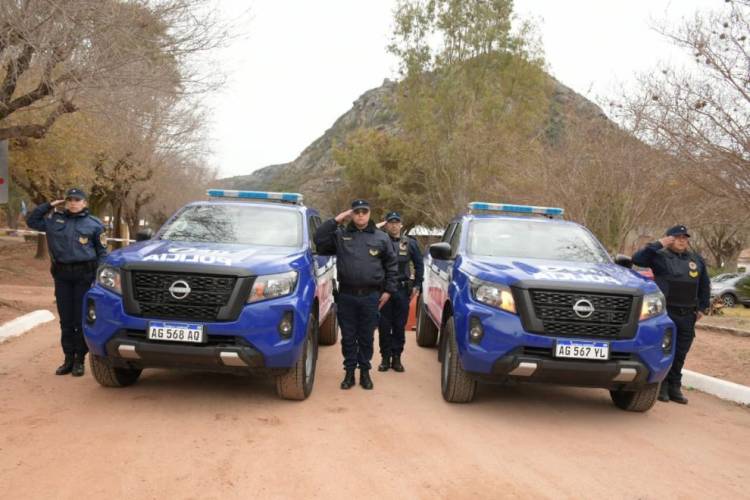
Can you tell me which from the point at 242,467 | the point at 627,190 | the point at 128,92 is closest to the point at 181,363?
the point at 242,467

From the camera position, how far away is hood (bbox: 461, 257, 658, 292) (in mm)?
5766

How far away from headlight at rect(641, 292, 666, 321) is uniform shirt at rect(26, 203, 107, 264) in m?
5.04

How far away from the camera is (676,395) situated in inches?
281

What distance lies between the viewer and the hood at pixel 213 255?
5617mm

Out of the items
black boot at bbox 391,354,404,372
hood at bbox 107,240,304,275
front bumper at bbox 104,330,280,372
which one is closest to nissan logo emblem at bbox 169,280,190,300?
hood at bbox 107,240,304,275

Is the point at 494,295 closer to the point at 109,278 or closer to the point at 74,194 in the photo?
the point at 109,278

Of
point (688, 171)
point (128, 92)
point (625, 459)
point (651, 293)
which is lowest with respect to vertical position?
point (625, 459)

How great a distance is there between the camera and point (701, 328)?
12602 mm

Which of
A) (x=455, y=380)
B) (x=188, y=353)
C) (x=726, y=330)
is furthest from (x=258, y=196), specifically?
(x=726, y=330)

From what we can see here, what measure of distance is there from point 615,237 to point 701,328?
5.12 meters

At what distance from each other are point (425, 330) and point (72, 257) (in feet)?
16.7

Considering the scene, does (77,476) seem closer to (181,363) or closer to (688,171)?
(181,363)

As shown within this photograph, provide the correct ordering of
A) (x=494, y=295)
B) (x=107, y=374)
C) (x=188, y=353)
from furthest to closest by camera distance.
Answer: (x=107, y=374), (x=494, y=295), (x=188, y=353)

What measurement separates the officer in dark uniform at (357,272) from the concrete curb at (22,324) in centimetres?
493
